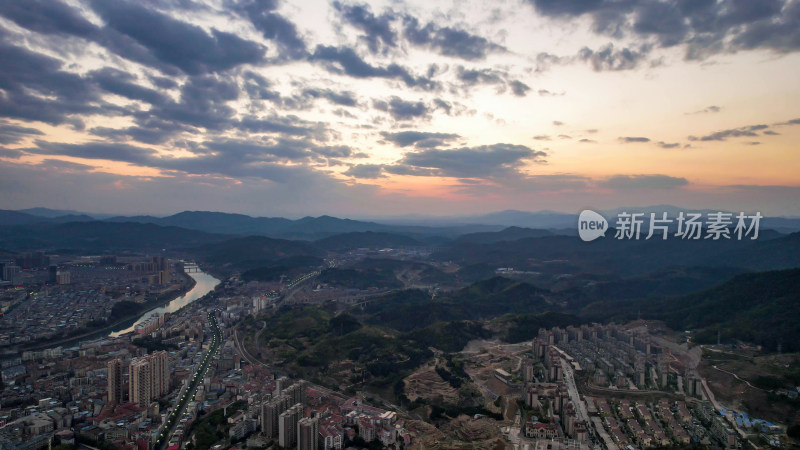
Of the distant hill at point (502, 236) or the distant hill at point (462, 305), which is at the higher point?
the distant hill at point (502, 236)

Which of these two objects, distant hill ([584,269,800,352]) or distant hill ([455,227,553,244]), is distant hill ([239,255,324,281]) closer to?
distant hill ([584,269,800,352])

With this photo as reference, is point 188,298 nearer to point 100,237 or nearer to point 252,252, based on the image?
point 252,252

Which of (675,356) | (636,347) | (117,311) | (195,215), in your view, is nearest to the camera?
(675,356)

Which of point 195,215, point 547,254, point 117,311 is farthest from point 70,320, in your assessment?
point 195,215

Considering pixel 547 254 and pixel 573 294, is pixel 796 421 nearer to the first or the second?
pixel 573 294

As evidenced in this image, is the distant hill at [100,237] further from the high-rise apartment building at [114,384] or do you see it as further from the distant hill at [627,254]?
the high-rise apartment building at [114,384]

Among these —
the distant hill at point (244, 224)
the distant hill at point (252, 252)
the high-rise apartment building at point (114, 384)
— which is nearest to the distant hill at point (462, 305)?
the high-rise apartment building at point (114, 384)
